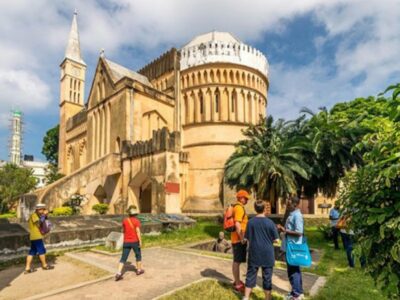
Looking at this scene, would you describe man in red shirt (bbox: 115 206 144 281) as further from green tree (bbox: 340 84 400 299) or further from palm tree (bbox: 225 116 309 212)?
palm tree (bbox: 225 116 309 212)

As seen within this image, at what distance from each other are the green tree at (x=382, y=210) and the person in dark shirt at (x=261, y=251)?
204 centimetres

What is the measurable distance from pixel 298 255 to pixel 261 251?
61 cm

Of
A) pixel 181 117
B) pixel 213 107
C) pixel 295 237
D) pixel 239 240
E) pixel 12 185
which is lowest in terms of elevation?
pixel 239 240

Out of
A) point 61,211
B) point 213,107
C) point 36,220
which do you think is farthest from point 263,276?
point 213,107

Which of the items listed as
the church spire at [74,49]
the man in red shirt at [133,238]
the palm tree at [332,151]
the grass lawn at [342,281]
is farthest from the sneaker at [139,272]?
the church spire at [74,49]

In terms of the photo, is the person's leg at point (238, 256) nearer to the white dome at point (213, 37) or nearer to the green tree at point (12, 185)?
the white dome at point (213, 37)

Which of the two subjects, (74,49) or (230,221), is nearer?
(230,221)

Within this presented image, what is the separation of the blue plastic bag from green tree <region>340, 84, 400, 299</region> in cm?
202

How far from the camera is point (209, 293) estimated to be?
5.53 metres

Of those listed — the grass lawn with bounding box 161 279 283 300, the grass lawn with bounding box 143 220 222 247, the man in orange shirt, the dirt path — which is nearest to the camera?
the grass lawn with bounding box 161 279 283 300

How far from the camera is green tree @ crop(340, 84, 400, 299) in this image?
8.83 ft

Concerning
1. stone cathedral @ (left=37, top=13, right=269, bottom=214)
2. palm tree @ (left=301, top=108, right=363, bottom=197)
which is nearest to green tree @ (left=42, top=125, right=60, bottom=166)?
stone cathedral @ (left=37, top=13, right=269, bottom=214)

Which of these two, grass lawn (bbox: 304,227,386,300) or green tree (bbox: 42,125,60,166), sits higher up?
green tree (bbox: 42,125,60,166)

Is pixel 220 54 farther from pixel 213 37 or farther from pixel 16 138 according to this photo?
pixel 16 138
